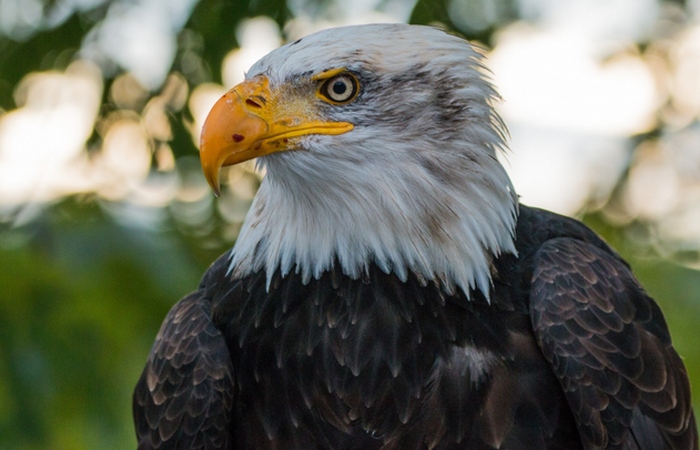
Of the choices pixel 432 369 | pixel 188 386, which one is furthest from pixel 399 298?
pixel 188 386

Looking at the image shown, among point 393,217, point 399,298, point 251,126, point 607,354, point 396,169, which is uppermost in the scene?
point 251,126

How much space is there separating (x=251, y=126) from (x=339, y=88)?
1.07 feet

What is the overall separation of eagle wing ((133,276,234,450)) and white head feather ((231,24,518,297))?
37cm

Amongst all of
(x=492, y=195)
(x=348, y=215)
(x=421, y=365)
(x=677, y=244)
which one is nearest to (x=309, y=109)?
(x=348, y=215)

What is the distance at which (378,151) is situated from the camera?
306cm

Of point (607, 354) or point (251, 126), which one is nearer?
point (251, 126)

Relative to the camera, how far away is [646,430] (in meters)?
3.11

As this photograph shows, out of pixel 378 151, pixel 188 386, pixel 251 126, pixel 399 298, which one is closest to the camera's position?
pixel 251 126

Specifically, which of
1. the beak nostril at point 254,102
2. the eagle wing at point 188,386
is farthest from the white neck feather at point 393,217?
the eagle wing at point 188,386

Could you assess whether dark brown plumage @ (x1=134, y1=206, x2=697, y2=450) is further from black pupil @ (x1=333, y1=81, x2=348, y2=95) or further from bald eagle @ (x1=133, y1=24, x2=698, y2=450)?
black pupil @ (x1=333, y1=81, x2=348, y2=95)

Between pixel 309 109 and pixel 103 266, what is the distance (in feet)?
4.94

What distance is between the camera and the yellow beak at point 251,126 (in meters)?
2.88

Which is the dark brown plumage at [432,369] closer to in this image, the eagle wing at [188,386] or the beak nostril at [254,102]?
the eagle wing at [188,386]

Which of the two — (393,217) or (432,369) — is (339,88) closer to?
(393,217)
